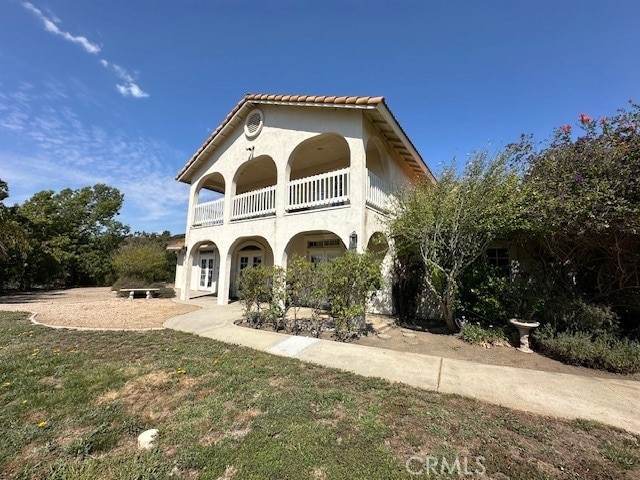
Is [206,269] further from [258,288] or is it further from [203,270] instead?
[258,288]

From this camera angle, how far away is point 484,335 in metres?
7.52

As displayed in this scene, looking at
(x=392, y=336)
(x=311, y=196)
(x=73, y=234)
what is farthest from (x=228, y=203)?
(x=73, y=234)

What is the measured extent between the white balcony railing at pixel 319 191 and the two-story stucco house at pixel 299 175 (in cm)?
4

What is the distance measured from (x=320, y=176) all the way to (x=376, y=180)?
2.17 m

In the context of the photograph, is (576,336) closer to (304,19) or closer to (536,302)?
(536,302)

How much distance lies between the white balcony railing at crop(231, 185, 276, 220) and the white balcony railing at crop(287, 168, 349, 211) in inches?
43.0

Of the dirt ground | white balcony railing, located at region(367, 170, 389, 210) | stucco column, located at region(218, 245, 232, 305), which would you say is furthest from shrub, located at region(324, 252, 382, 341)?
stucco column, located at region(218, 245, 232, 305)

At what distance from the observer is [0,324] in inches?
343

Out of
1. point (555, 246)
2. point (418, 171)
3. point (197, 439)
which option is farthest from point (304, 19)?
point (197, 439)

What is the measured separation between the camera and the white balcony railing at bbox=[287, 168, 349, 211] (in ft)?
33.6

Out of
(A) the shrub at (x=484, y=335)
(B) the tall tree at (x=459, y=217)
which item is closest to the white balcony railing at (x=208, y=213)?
(B) the tall tree at (x=459, y=217)

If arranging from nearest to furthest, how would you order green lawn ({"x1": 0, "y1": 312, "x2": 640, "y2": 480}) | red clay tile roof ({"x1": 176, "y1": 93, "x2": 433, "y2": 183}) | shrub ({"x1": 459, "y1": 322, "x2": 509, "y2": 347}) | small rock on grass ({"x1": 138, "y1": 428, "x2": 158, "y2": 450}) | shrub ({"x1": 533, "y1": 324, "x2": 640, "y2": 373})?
green lawn ({"x1": 0, "y1": 312, "x2": 640, "y2": 480})
small rock on grass ({"x1": 138, "y1": 428, "x2": 158, "y2": 450})
shrub ({"x1": 533, "y1": 324, "x2": 640, "y2": 373})
shrub ({"x1": 459, "y1": 322, "x2": 509, "y2": 347})
red clay tile roof ({"x1": 176, "y1": 93, "x2": 433, "y2": 183})

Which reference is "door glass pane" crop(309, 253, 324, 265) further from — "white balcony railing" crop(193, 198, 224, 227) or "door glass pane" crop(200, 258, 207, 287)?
"door glass pane" crop(200, 258, 207, 287)

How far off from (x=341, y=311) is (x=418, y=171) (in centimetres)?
1071
